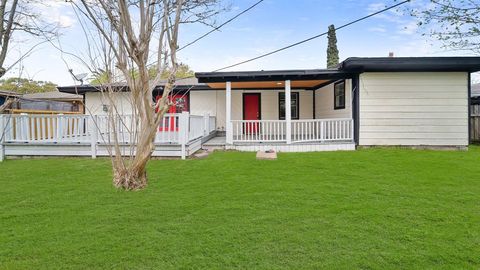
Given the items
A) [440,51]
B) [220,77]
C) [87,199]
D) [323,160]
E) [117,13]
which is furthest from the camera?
[440,51]

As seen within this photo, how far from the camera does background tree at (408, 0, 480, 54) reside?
986 centimetres

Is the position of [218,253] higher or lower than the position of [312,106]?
lower

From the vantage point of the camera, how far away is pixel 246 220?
128 inches

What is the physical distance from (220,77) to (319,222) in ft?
23.5

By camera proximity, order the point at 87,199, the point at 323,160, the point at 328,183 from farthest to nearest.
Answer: the point at 323,160, the point at 328,183, the point at 87,199

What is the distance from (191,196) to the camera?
4277 millimetres

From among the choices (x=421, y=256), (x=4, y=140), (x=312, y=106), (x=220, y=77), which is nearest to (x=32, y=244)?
(x=421, y=256)

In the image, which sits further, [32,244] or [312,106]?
[312,106]

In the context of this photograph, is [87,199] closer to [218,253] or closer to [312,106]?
[218,253]

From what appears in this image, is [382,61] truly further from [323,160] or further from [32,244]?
[32,244]

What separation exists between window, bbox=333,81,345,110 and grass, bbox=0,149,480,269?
4.85m

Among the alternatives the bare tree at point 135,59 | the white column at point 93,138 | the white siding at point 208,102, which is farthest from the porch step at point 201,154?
the white siding at point 208,102

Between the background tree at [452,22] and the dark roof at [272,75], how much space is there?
3.71 metres

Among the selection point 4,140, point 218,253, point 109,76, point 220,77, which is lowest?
point 218,253
